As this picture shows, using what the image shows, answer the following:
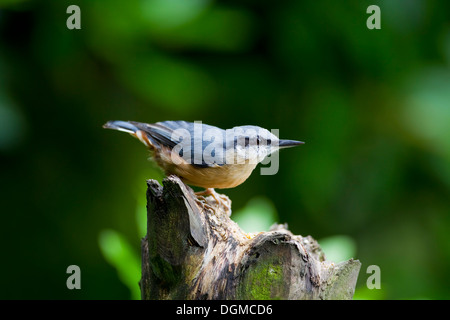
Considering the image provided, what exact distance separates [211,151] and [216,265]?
868mm

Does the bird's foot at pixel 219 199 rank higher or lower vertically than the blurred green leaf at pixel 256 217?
higher

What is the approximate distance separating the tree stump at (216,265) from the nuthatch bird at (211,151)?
634mm

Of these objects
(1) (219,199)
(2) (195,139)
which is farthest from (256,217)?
(2) (195,139)

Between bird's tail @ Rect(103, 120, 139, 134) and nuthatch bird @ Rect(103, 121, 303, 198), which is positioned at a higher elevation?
bird's tail @ Rect(103, 120, 139, 134)

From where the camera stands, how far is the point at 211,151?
9.74 feet

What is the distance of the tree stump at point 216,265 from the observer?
2.12m

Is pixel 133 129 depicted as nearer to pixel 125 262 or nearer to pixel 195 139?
pixel 195 139

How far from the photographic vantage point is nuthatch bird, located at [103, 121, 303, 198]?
291 centimetres

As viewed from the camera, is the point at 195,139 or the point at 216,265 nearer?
the point at 216,265

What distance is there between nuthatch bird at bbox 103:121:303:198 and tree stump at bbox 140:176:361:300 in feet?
2.08

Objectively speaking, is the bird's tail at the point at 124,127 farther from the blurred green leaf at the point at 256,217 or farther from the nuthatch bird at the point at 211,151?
the blurred green leaf at the point at 256,217

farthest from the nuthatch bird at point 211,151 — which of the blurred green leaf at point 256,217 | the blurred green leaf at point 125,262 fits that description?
the blurred green leaf at point 125,262

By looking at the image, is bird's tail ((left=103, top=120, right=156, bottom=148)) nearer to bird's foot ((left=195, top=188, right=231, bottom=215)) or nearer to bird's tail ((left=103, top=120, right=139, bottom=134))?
bird's tail ((left=103, top=120, right=139, bottom=134))

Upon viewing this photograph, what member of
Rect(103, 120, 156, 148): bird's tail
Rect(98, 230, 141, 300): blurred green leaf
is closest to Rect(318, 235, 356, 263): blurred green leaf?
Rect(98, 230, 141, 300): blurred green leaf
